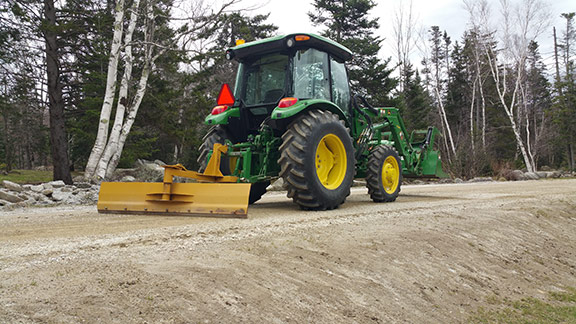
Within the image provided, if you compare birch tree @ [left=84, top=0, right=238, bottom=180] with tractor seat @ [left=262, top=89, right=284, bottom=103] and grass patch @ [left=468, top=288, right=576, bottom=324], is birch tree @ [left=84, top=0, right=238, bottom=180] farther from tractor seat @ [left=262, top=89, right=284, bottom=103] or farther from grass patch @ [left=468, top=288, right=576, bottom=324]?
grass patch @ [left=468, top=288, right=576, bottom=324]

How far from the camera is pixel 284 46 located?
5707 mm

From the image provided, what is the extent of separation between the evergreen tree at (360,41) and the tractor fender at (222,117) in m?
15.8

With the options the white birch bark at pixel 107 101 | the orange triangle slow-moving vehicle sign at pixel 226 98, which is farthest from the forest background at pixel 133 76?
the orange triangle slow-moving vehicle sign at pixel 226 98

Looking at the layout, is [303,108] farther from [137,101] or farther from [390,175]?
[137,101]

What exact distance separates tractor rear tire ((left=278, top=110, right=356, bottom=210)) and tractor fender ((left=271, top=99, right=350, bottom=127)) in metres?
0.12

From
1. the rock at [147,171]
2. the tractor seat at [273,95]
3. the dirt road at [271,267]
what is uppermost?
the tractor seat at [273,95]

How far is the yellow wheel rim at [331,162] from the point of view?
5637 millimetres

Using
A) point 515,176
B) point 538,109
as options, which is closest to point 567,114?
point 538,109

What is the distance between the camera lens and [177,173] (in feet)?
15.3

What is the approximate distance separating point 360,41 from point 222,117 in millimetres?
16606

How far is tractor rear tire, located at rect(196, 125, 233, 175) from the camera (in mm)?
5918

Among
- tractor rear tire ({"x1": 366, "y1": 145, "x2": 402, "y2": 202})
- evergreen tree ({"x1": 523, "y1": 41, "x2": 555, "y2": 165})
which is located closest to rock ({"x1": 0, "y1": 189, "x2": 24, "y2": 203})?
tractor rear tire ({"x1": 366, "y1": 145, "x2": 402, "y2": 202})

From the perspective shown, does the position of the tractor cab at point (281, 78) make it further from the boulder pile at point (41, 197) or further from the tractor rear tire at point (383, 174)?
the boulder pile at point (41, 197)

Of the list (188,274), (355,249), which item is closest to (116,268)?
(188,274)
